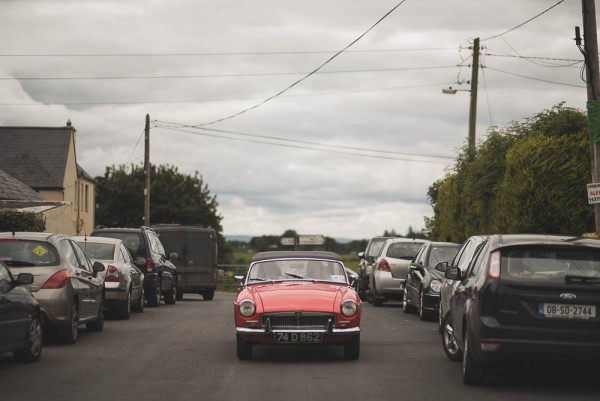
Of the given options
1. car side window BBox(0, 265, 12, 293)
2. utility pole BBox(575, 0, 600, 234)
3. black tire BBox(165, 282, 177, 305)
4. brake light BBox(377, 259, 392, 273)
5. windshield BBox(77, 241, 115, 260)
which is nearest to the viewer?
car side window BBox(0, 265, 12, 293)

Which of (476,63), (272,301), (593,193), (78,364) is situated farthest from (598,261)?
(476,63)

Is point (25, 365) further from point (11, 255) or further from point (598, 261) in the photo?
point (598, 261)

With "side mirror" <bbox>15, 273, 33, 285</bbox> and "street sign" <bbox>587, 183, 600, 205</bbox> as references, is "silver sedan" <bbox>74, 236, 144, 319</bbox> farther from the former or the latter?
"street sign" <bbox>587, 183, 600, 205</bbox>

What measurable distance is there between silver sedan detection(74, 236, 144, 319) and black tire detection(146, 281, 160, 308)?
392 cm

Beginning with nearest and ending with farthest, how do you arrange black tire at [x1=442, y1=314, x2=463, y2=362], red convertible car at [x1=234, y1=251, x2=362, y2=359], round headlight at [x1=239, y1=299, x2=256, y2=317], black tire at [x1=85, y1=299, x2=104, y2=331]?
red convertible car at [x1=234, y1=251, x2=362, y2=359] < round headlight at [x1=239, y1=299, x2=256, y2=317] < black tire at [x1=442, y1=314, x2=463, y2=362] < black tire at [x1=85, y1=299, x2=104, y2=331]

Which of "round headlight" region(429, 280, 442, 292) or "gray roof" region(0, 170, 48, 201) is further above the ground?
"gray roof" region(0, 170, 48, 201)

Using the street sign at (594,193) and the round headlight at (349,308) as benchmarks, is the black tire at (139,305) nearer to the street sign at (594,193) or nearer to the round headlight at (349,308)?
the street sign at (594,193)

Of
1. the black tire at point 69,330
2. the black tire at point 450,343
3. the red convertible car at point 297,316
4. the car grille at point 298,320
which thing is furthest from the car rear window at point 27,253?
the black tire at point 450,343

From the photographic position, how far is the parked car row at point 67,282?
13.2 m

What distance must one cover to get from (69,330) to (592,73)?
422 inches

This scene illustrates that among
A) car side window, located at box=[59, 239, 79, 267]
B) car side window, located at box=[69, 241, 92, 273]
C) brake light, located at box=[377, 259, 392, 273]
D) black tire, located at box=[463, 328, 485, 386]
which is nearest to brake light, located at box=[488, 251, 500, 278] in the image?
black tire, located at box=[463, 328, 485, 386]

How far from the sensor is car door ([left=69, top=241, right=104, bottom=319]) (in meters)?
16.9

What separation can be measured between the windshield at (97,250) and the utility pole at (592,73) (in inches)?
377

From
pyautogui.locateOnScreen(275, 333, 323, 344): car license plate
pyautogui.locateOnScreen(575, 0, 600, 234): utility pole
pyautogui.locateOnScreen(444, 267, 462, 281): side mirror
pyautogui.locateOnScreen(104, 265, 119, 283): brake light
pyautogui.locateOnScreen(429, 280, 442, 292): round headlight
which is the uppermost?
pyautogui.locateOnScreen(575, 0, 600, 234): utility pole
